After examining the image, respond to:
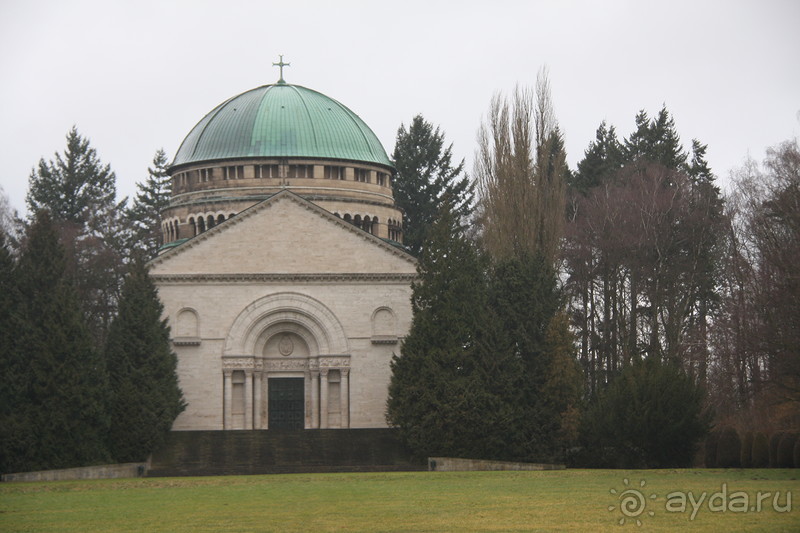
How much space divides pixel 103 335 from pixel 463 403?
92.2 ft

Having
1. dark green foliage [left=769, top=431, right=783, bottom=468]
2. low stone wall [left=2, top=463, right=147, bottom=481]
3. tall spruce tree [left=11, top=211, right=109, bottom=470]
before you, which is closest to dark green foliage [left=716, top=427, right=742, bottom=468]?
dark green foliage [left=769, top=431, right=783, bottom=468]

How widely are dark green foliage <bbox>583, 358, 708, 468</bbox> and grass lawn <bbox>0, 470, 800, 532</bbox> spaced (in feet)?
14.4

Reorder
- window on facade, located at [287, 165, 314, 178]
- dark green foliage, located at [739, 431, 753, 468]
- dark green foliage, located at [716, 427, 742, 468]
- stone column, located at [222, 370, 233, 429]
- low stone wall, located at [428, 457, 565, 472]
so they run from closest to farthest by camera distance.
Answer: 1. dark green foliage, located at [739, 431, 753, 468]
2. dark green foliage, located at [716, 427, 742, 468]
3. low stone wall, located at [428, 457, 565, 472]
4. stone column, located at [222, 370, 233, 429]
5. window on facade, located at [287, 165, 314, 178]

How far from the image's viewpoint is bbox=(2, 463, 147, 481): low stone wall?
145 ft

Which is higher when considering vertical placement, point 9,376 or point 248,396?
point 9,376

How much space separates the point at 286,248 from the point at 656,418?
19826mm

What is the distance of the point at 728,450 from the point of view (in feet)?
145

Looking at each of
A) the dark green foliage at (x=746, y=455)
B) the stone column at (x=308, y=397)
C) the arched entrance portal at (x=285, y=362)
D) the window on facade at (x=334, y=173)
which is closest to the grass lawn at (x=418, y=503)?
the dark green foliage at (x=746, y=455)

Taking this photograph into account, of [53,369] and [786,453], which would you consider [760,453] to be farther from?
[53,369]

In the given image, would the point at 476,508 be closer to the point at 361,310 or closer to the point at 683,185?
the point at 361,310

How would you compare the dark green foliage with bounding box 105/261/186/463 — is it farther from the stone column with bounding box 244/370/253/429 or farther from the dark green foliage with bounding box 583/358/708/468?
the dark green foliage with bounding box 583/358/708/468

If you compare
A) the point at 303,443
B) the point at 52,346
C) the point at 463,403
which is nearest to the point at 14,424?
the point at 52,346
